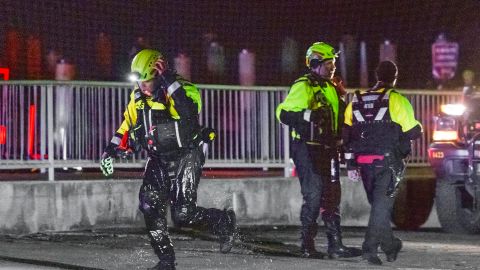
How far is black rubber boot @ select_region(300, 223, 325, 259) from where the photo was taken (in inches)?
402

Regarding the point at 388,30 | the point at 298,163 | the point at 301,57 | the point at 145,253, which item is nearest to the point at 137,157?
the point at 145,253

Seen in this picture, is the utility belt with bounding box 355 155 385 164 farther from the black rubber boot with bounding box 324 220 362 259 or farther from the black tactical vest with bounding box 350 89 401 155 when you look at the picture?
the black rubber boot with bounding box 324 220 362 259

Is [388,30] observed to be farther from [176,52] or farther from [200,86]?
[200,86]

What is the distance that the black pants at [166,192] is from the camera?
929cm

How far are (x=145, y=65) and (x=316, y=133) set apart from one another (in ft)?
5.31

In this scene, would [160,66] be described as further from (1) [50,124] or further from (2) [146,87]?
(1) [50,124]

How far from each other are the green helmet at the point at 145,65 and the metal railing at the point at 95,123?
440cm

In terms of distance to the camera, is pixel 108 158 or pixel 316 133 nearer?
pixel 108 158

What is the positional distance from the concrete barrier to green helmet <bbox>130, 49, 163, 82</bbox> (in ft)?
13.5

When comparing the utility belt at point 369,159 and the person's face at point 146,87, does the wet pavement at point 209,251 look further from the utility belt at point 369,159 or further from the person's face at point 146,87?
the person's face at point 146,87

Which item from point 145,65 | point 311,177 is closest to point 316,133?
point 311,177

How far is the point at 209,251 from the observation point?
35.9 feet

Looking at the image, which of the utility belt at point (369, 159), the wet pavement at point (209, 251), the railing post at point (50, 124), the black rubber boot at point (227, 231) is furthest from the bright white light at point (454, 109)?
the railing post at point (50, 124)

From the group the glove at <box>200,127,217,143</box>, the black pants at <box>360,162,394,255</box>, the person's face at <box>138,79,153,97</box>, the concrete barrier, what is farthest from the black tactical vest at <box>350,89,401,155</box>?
the concrete barrier
